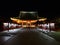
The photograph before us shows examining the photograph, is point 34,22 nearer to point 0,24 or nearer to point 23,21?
point 23,21

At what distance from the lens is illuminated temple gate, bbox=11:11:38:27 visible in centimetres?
13862

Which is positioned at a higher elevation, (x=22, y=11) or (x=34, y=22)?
(x=22, y=11)

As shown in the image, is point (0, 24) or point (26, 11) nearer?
point (0, 24)

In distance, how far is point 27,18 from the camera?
13912 cm

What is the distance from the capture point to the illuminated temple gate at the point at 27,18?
13862cm

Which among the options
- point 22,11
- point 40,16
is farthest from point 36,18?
point 22,11

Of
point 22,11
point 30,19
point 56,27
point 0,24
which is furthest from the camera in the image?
point 22,11

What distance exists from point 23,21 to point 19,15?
29.0 feet

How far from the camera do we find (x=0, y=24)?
128ft

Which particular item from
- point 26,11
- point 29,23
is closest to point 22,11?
point 26,11

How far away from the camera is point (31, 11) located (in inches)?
5645

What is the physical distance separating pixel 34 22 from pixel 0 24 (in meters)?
106

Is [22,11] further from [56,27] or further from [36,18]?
[56,27]

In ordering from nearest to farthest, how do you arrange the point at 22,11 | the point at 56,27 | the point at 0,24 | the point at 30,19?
the point at 0,24 < the point at 56,27 < the point at 30,19 < the point at 22,11
